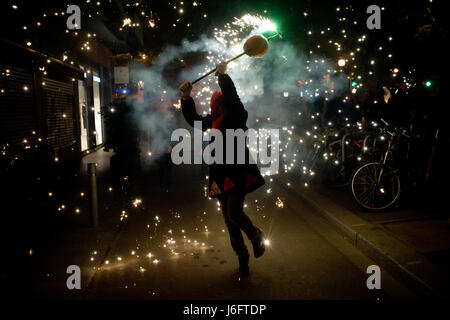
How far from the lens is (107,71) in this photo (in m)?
20.2

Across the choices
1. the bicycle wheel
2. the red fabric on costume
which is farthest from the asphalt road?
the red fabric on costume

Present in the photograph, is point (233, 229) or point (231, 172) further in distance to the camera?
point (233, 229)

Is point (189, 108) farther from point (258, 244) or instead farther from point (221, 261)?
point (221, 261)

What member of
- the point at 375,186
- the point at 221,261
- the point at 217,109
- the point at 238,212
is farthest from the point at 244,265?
the point at 375,186

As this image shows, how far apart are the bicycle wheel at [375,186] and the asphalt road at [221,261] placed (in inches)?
34.2

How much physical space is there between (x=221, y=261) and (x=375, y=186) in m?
3.21

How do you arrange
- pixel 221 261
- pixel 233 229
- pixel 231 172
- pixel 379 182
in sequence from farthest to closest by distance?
1. pixel 379 182
2. pixel 221 261
3. pixel 233 229
4. pixel 231 172

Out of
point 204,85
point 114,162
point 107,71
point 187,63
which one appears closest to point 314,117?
point 114,162

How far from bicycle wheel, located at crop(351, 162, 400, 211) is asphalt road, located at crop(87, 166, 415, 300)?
870mm

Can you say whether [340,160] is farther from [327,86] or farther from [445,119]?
[327,86]

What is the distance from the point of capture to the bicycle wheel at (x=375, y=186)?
6102 millimetres

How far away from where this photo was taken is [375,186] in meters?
6.13

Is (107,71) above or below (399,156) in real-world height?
above

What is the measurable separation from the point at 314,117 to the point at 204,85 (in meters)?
11.8
